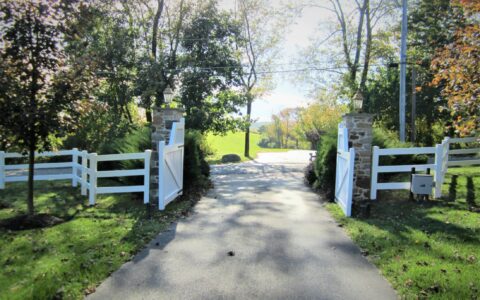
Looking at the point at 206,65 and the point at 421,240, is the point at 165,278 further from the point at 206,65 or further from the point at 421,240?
the point at 206,65

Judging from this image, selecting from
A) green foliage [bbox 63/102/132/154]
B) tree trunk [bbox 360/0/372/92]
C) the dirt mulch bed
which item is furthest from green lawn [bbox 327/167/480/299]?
tree trunk [bbox 360/0/372/92]

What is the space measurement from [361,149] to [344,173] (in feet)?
2.11

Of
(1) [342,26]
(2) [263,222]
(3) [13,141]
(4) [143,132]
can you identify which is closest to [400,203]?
(2) [263,222]

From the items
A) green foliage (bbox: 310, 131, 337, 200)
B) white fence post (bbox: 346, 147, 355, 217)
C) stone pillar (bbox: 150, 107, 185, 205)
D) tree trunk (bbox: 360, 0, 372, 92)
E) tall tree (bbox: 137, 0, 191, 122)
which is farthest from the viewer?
tree trunk (bbox: 360, 0, 372, 92)

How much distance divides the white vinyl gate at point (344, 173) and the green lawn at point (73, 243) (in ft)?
11.2

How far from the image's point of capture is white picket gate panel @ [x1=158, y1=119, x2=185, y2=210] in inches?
279

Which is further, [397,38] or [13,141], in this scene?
[397,38]

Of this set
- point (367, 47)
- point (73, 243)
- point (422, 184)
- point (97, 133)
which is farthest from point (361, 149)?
point (367, 47)

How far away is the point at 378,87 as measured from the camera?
2167cm

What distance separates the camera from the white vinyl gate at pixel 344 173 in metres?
6.93

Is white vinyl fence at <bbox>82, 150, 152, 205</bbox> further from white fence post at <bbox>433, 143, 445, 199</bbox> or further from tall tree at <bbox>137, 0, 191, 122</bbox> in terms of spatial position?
tall tree at <bbox>137, 0, 191, 122</bbox>

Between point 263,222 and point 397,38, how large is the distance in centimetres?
2079

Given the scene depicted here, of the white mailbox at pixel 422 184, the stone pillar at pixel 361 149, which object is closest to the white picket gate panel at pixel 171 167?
the stone pillar at pixel 361 149

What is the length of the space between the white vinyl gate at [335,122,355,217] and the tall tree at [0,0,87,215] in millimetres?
5256
